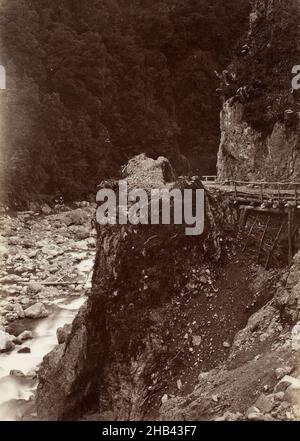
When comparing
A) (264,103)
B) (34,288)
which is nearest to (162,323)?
(34,288)

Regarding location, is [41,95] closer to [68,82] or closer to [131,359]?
[68,82]

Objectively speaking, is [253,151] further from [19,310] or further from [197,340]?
[19,310]

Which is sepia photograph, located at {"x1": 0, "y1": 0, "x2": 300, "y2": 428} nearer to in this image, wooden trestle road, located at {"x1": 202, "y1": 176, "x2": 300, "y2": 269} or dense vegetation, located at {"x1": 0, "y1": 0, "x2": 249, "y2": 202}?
wooden trestle road, located at {"x1": 202, "y1": 176, "x2": 300, "y2": 269}

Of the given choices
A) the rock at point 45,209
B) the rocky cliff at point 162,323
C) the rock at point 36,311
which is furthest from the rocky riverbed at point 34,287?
the rocky cliff at point 162,323

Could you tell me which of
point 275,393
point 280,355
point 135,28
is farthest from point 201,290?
A: point 135,28

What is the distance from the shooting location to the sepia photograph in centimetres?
1195

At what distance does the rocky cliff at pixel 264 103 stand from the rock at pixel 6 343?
1370 centimetres

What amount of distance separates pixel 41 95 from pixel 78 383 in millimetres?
37000

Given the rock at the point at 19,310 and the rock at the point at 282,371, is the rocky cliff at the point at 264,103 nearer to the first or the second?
the rock at the point at 282,371

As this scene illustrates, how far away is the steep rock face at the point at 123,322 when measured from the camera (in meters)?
13.7

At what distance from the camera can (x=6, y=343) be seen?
1878cm

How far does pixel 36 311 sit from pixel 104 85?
33.4 metres

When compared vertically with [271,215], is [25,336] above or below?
below

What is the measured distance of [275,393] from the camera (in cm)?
884
